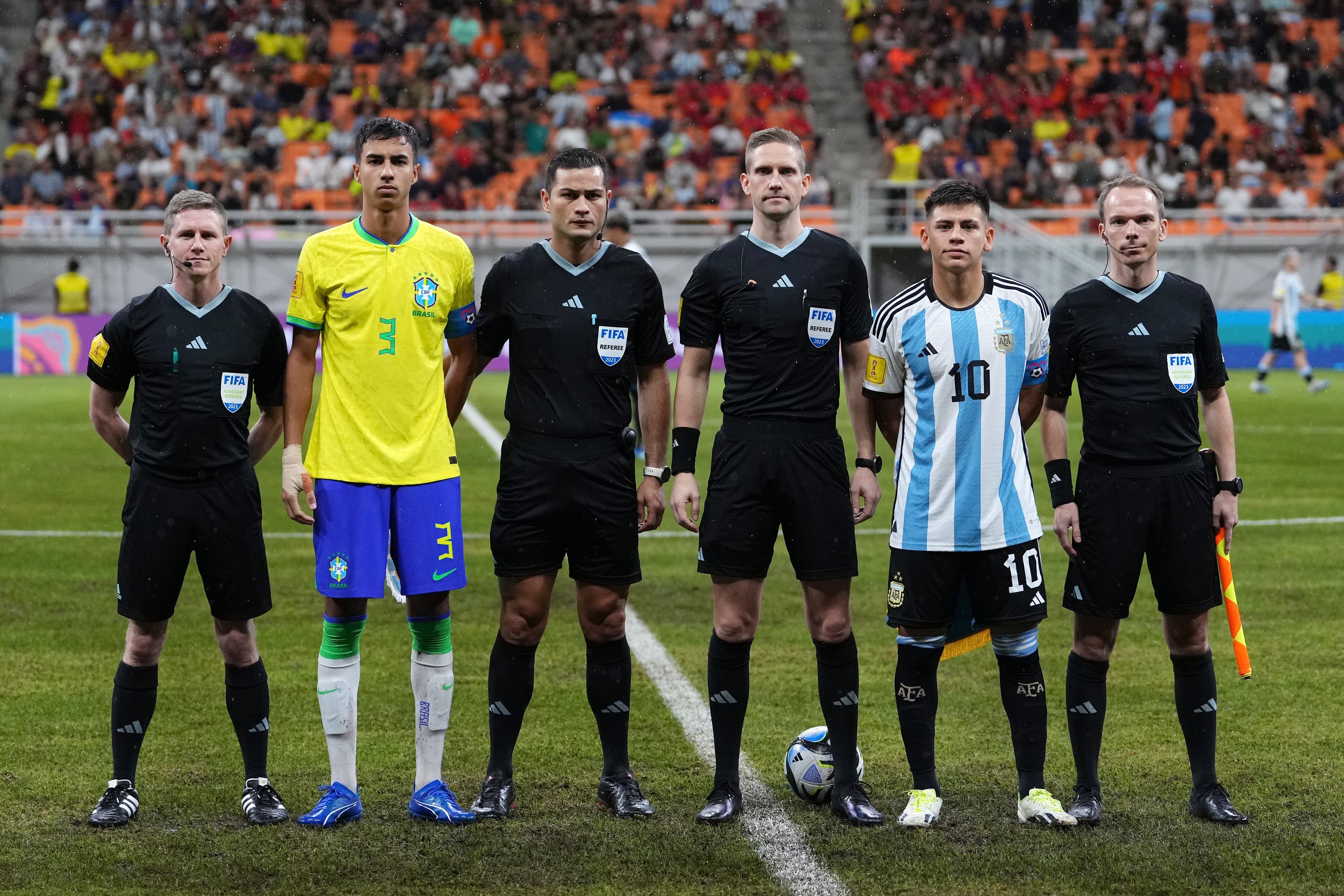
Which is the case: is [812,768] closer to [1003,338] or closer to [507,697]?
[507,697]

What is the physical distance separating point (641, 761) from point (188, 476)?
1.88 m

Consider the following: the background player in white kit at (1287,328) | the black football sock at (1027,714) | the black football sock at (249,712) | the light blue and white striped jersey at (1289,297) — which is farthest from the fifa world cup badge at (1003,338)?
the light blue and white striped jersey at (1289,297)

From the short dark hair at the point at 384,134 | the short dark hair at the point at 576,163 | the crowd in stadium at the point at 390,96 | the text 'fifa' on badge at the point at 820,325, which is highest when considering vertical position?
the crowd in stadium at the point at 390,96

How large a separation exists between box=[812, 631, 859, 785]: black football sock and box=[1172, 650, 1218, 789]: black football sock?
1.05 m

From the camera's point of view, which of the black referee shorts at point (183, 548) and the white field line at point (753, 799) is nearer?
the white field line at point (753, 799)

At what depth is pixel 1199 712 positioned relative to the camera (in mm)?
4703

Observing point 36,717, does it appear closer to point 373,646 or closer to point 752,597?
point 373,646

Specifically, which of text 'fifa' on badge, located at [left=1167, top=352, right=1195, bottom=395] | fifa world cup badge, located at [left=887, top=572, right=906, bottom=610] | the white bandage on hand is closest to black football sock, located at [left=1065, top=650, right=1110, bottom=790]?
fifa world cup badge, located at [left=887, top=572, right=906, bottom=610]

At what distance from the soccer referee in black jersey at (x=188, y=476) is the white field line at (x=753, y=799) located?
0.92m

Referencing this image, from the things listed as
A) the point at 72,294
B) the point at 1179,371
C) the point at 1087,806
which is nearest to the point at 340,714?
the point at 1087,806

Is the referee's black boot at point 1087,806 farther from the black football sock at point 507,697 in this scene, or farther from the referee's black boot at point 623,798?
the black football sock at point 507,697

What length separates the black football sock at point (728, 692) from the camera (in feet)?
15.6

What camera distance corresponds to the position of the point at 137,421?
15.6 feet

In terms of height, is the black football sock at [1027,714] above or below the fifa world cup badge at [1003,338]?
below
